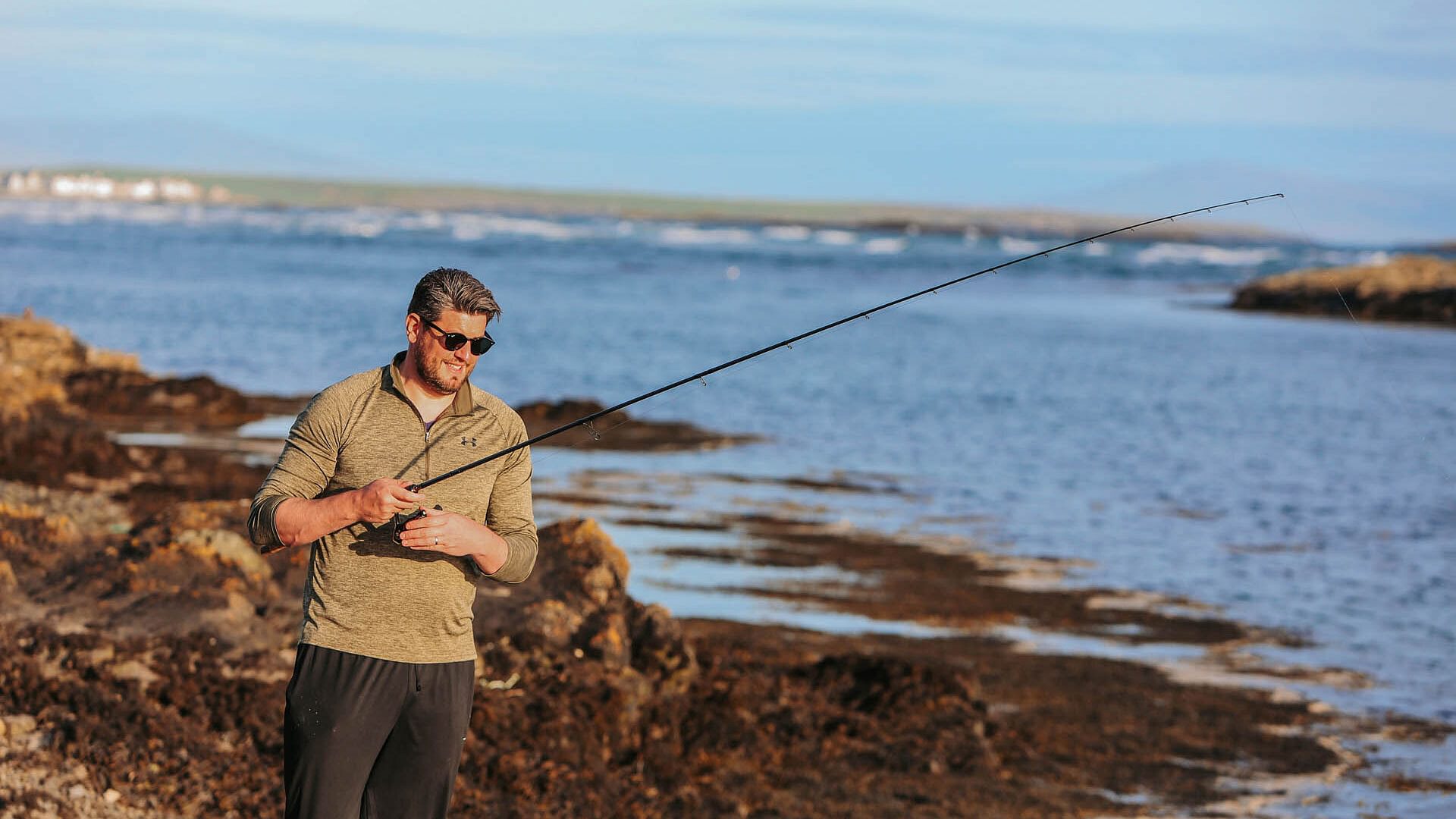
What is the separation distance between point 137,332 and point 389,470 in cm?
2596

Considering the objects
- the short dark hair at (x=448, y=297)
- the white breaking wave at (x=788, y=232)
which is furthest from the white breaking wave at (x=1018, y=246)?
the short dark hair at (x=448, y=297)

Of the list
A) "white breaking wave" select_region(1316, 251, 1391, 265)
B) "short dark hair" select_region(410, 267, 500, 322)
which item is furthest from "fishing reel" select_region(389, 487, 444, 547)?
"white breaking wave" select_region(1316, 251, 1391, 265)

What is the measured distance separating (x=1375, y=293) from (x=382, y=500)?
52064 millimetres

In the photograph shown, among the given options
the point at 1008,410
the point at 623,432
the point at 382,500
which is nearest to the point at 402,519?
the point at 382,500

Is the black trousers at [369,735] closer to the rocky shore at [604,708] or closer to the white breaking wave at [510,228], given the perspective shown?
the rocky shore at [604,708]

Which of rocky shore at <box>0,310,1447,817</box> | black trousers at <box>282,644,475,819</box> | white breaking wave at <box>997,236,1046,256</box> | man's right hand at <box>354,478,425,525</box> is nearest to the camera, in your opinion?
man's right hand at <box>354,478,425,525</box>

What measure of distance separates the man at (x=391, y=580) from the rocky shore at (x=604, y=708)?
2.22m

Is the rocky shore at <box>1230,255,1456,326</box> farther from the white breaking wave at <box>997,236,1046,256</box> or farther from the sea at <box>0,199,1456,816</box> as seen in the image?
the white breaking wave at <box>997,236,1046,256</box>

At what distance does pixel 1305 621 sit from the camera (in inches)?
434

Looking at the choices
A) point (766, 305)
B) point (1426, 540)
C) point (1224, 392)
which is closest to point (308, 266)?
point (766, 305)

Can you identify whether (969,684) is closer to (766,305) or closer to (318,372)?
(318,372)

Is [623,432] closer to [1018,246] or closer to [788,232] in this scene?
[1018,246]

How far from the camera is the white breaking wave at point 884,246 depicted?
9719cm

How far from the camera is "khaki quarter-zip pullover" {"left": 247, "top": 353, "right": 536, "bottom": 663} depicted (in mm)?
3746
